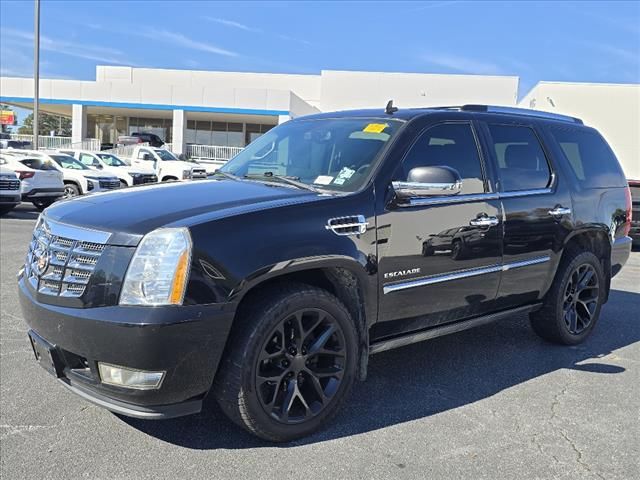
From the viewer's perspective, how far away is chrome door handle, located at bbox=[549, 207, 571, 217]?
4759 mm

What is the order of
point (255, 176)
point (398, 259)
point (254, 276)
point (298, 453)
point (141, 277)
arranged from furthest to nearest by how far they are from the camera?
point (255, 176)
point (398, 259)
point (298, 453)
point (254, 276)
point (141, 277)

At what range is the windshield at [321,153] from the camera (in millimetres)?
3766

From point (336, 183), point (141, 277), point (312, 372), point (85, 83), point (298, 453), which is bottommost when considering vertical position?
point (298, 453)

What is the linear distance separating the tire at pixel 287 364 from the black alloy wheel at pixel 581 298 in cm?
261

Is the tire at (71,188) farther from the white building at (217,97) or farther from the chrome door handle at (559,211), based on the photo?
the white building at (217,97)

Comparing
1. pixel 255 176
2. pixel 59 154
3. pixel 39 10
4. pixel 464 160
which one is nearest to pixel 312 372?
pixel 255 176

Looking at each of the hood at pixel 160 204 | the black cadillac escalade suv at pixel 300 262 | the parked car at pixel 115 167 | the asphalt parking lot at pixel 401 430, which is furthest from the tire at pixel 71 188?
the hood at pixel 160 204

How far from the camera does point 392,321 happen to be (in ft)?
12.3

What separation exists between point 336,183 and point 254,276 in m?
0.98

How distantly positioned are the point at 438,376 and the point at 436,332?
1.81 feet

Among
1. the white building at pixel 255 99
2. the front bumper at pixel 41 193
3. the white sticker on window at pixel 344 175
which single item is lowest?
the front bumper at pixel 41 193

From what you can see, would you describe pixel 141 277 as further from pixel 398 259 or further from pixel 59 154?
pixel 59 154

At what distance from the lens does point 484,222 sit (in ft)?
13.6

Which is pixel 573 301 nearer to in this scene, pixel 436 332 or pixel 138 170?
pixel 436 332
